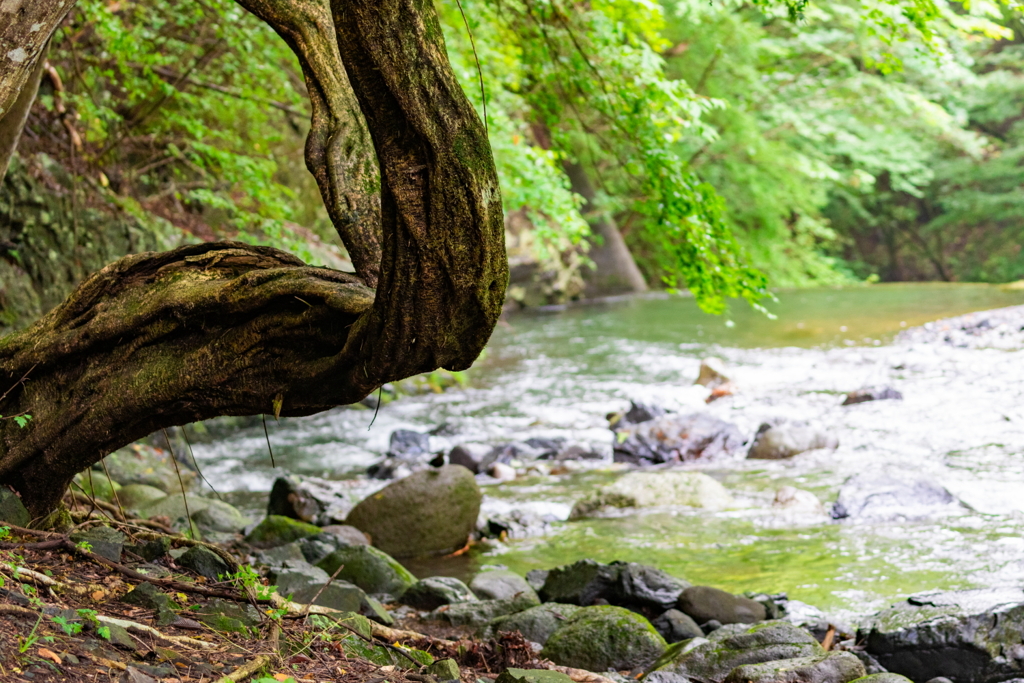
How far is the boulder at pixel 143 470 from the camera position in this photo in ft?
25.8

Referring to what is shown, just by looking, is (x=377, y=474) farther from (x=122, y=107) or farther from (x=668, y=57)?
(x=668, y=57)

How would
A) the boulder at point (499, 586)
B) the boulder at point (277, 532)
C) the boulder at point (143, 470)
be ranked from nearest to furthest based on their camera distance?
the boulder at point (499, 586) < the boulder at point (277, 532) < the boulder at point (143, 470)

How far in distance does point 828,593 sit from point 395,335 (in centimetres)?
404

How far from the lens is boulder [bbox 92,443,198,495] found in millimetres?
7855

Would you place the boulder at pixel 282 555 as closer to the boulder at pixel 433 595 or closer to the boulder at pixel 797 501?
the boulder at pixel 433 595

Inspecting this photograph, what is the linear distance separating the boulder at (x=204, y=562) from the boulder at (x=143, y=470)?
3.19 m

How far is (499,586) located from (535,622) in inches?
35.5

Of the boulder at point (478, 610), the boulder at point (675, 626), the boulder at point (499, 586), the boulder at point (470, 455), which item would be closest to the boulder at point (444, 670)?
the boulder at point (478, 610)

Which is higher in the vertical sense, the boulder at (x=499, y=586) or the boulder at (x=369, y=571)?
the boulder at (x=369, y=571)

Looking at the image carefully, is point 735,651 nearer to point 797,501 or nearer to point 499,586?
point 499,586

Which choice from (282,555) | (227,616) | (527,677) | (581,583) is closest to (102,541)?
(227,616)

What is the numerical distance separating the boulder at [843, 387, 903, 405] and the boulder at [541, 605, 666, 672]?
23.7ft

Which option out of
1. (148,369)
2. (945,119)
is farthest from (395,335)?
(945,119)

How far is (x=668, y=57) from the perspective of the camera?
2283 centimetres
